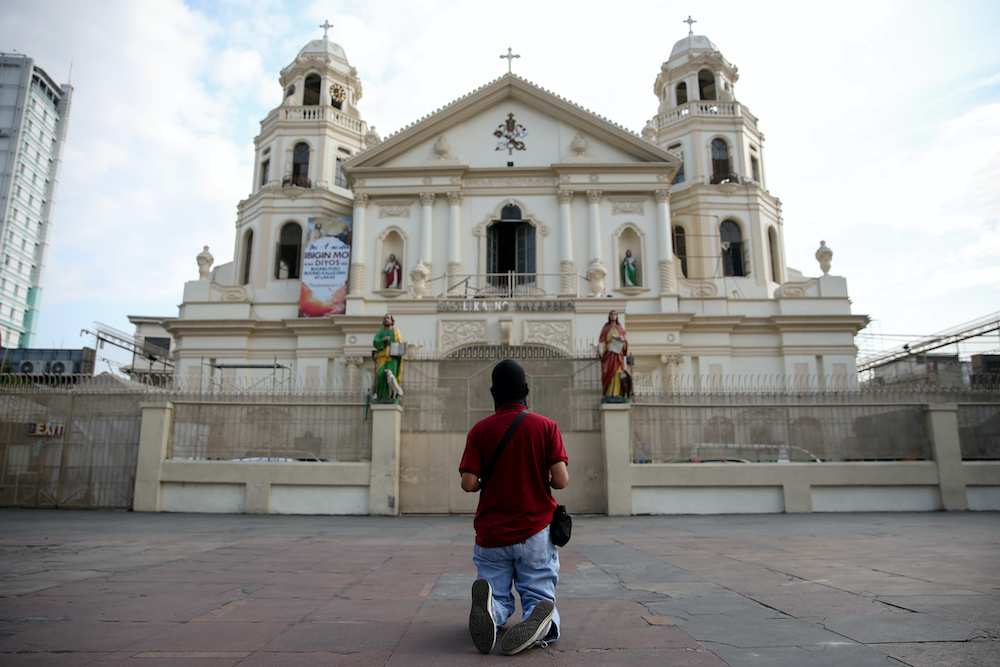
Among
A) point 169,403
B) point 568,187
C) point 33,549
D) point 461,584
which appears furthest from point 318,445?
point 568,187

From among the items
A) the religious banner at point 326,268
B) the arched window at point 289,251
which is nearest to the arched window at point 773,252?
the religious banner at point 326,268

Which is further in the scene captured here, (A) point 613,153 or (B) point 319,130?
(B) point 319,130

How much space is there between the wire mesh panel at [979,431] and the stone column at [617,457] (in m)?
6.82

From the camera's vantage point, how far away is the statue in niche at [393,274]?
26.7 metres

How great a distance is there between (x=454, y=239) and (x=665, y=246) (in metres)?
8.11

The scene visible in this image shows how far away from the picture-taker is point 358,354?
25156 mm

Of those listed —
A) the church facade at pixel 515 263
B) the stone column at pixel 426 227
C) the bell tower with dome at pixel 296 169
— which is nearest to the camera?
the church facade at pixel 515 263

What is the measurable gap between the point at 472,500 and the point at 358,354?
12670mm

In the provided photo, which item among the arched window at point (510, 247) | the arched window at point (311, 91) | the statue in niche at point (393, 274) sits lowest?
the statue in niche at point (393, 274)

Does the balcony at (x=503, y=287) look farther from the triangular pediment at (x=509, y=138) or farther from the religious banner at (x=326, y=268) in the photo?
the triangular pediment at (x=509, y=138)

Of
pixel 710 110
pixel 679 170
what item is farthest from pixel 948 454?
pixel 710 110

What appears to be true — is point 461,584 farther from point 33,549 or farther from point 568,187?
point 568,187

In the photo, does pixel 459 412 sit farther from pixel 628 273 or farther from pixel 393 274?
pixel 628 273

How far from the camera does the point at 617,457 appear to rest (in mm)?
13188
